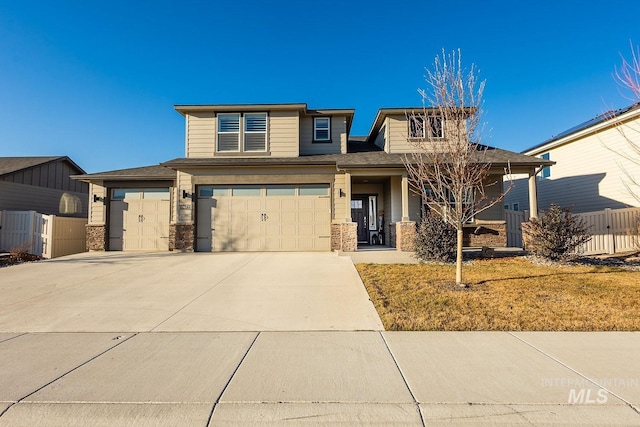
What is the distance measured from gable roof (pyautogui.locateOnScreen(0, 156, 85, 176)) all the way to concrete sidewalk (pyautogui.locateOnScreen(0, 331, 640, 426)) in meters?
17.4

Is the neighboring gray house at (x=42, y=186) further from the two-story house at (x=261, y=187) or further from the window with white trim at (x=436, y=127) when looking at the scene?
the window with white trim at (x=436, y=127)

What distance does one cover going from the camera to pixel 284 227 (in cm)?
1307

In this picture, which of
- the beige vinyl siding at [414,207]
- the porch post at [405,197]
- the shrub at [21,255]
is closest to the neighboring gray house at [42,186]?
the shrub at [21,255]

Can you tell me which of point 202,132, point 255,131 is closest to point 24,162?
point 202,132

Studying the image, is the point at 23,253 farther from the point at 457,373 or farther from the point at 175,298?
the point at 457,373

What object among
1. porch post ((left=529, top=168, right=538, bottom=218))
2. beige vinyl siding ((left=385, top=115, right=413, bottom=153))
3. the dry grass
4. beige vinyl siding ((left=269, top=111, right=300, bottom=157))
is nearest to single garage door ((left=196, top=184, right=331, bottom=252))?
beige vinyl siding ((left=269, top=111, right=300, bottom=157))

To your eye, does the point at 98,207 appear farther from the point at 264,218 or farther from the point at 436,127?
the point at 436,127

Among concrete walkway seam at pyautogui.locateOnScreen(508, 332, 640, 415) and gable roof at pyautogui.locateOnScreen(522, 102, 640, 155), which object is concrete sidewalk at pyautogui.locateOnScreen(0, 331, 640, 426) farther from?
gable roof at pyautogui.locateOnScreen(522, 102, 640, 155)

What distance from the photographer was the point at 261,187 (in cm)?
1324

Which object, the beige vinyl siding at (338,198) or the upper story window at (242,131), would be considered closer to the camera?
the beige vinyl siding at (338,198)

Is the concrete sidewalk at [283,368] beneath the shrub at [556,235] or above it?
beneath

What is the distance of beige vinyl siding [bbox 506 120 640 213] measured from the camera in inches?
552

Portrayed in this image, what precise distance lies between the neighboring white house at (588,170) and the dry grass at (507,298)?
7182mm

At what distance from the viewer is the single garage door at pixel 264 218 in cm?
1303
